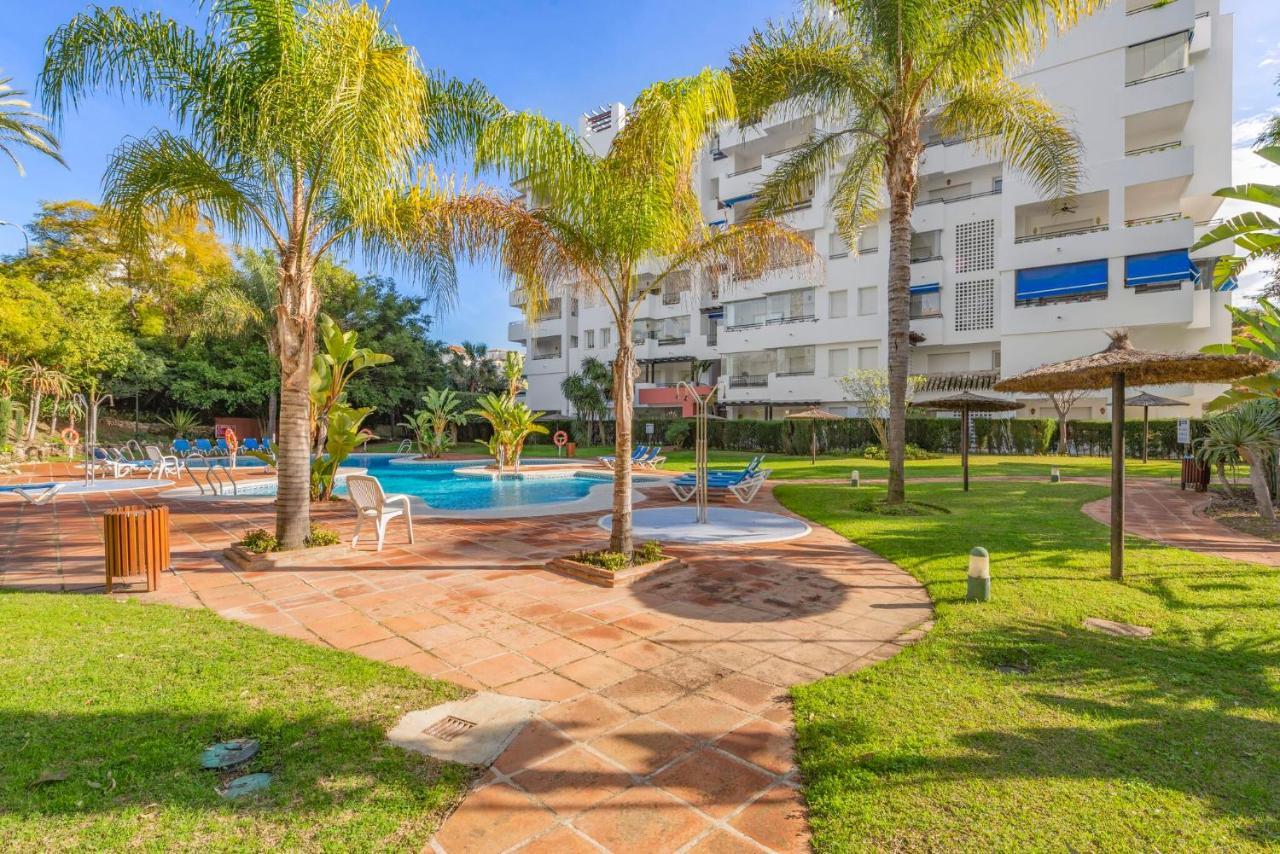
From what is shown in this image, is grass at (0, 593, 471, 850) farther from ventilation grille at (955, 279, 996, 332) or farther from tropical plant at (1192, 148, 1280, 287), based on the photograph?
ventilation grille at (955, 279, 996, 332)

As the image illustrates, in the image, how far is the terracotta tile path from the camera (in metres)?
2.80

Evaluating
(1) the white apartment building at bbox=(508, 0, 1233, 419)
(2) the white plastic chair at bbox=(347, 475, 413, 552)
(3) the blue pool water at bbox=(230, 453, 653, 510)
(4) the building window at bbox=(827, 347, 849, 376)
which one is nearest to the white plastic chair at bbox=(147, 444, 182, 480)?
(3) the blue pool water at bbox=(230, 453, 653, 510)

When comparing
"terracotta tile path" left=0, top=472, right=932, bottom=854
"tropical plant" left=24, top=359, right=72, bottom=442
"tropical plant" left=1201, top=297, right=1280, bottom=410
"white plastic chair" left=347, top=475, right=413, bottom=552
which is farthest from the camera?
"tropical plant" left=24, top=359, right=72, bottom=442

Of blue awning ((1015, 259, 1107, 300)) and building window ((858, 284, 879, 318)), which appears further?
building window ((858, 284, 879, 318))

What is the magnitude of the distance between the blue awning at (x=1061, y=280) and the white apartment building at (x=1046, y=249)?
0.19 ft

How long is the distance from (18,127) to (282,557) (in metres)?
17.8

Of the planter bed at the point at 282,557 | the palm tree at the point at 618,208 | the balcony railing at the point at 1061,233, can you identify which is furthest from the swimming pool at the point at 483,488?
the balcony railing at the point at 1061,233

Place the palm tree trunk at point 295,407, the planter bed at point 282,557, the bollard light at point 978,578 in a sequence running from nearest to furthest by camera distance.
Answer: the bollard light at point 978,578, the planter bed at point 282,557, the palm tree trunk at point 295,407

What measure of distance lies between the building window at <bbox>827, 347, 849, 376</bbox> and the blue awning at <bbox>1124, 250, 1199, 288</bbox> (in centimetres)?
1260

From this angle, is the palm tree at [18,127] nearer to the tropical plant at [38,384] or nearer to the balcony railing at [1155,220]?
the tropical plant at [38,384]

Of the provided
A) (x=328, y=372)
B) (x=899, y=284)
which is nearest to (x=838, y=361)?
(x=899, y=284)

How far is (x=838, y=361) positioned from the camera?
3462cm

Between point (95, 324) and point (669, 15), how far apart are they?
1071 inches

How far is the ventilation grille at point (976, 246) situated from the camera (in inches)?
1193
